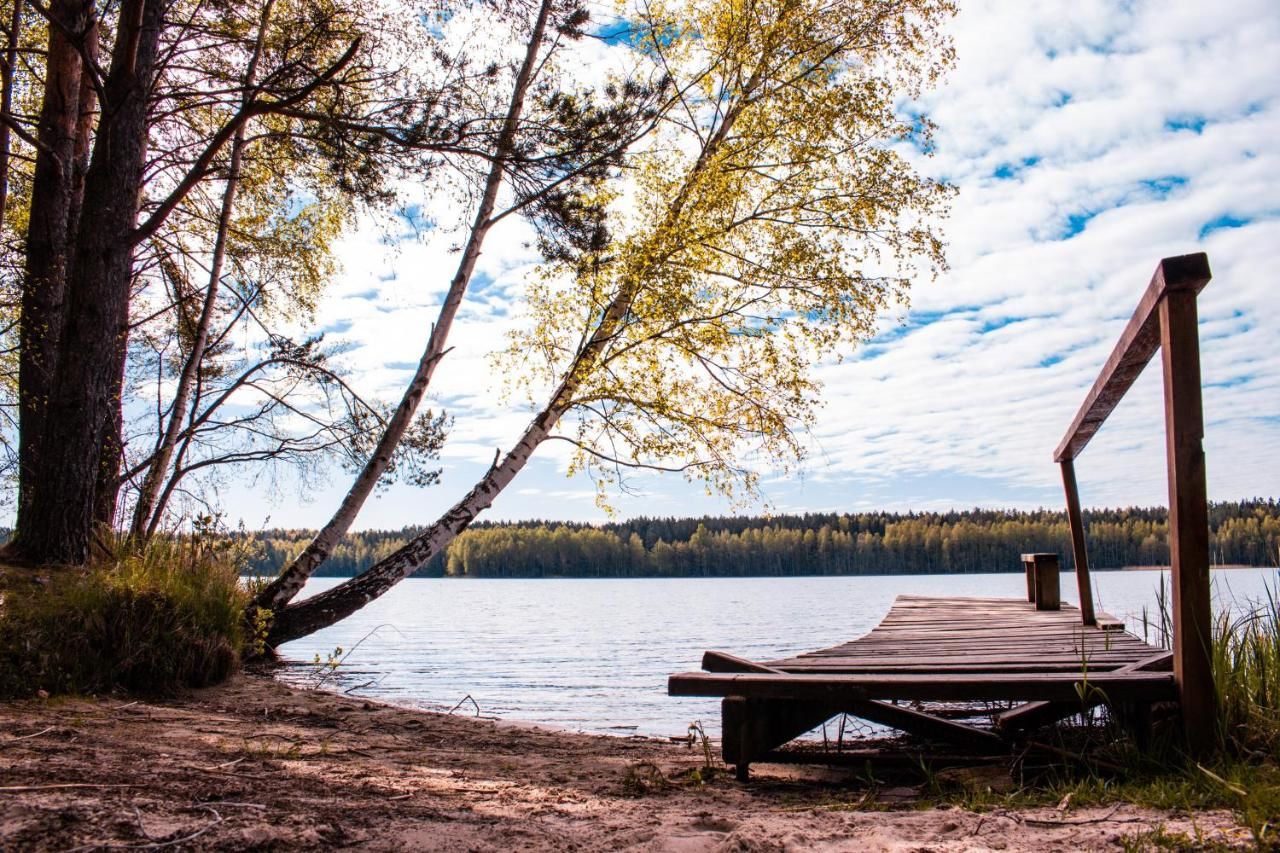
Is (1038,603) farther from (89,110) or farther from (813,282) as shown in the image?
(89,110)

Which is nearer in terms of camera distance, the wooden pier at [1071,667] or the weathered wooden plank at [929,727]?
the wooden pier at [1071,667]

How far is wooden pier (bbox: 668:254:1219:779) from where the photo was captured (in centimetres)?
376

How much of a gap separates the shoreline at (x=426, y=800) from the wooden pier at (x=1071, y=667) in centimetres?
40

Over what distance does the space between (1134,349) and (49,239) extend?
10.0 meters

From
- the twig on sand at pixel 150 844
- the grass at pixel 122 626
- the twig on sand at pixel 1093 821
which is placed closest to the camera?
the twig on sand at pixel 150 844

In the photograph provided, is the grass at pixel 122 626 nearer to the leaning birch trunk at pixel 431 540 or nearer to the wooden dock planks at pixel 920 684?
the leaning birch trunk at pixel 431 540

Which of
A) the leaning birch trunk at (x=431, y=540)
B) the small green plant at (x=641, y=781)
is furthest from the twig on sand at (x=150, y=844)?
the leaning birch trunk at (x=431, y=540)

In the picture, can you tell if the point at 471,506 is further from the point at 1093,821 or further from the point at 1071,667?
the point at 1093,821

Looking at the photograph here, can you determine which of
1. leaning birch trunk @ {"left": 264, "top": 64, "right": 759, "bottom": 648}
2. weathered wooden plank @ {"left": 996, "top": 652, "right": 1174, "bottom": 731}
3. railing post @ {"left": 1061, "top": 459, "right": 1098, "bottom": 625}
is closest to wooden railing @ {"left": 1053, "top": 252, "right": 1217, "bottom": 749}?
weathered wooden plank @ {"left": 996, "top": 652, "right": 1174, "bottom": 731}

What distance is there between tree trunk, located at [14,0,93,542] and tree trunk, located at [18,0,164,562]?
96cm

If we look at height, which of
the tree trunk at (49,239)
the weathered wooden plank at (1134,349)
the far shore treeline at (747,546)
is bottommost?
the far shore treeline at (747,546)

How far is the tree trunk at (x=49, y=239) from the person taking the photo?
28.2 feet

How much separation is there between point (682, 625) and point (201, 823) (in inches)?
902

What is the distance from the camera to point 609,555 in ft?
322
